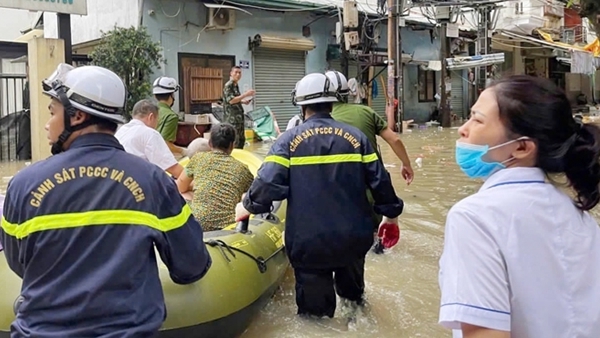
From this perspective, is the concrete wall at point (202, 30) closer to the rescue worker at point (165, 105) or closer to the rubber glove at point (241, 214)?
the rescue worker at point (165, 105)

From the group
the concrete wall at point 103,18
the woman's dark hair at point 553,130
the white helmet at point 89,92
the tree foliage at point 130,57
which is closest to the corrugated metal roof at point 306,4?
the concrete wall at point 103,18

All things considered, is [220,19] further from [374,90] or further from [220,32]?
[374,90]

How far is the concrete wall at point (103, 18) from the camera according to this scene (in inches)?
541

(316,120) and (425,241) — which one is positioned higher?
(316,120)

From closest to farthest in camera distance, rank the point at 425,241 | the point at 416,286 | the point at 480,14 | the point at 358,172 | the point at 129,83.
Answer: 1. the point at 358,172
2. the point at 416,286
3. the point at 425,241
4. the point at 129,83
5. the point at 480,14

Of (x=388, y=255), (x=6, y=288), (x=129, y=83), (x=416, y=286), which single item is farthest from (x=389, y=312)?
(x=129, y=83)

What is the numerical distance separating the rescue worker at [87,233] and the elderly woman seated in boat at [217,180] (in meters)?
2.12

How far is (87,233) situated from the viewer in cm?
185

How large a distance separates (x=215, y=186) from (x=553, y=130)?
9.72 ft

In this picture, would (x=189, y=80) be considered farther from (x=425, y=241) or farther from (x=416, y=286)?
(x=416, y=286)

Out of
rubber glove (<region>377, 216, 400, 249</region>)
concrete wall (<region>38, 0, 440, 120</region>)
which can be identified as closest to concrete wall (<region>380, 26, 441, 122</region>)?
concrete wall (<region>38, 0, 440, 120</region>)

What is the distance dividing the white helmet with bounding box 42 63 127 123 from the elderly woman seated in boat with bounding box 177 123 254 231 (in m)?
2.03

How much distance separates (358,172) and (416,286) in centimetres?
186

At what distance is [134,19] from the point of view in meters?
13.7
